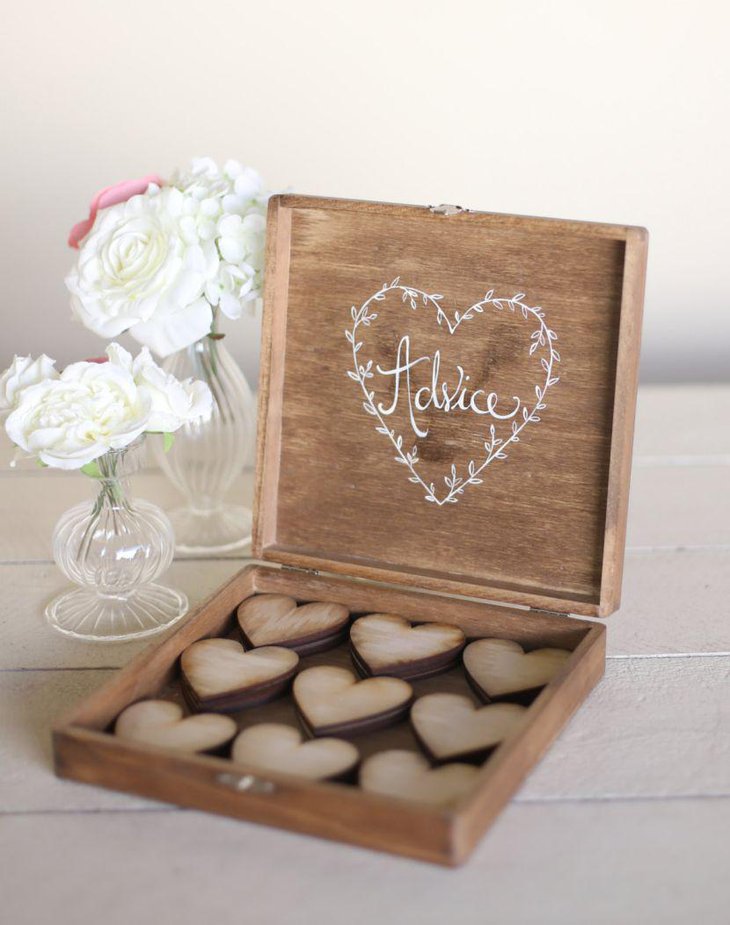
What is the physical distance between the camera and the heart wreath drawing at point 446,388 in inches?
38.5

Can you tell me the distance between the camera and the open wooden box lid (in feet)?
3.14

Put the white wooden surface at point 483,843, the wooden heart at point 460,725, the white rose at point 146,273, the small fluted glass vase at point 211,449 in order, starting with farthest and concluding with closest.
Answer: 1. the small fluted glass vase at point 211,449
2. the white rose at point 146,273
3. the wooden heart at point 460,725
4. the white wooden surface at point 483,843

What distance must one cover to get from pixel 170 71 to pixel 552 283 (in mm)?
777

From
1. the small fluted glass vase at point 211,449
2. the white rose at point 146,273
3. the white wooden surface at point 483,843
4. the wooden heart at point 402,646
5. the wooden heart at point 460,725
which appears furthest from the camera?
the small fluted glass vase at point 211,449

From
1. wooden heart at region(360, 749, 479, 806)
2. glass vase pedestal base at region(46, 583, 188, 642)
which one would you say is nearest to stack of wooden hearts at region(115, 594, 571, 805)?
wooden heart at region(360, 749, 479, 806)

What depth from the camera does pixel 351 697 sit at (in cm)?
89

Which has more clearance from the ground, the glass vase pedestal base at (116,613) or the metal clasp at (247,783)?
the glass vase pedestal base at (116,613)

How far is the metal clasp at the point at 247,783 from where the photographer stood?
2.47 ft

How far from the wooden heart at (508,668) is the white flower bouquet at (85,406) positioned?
1.04ft

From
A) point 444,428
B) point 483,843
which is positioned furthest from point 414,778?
point 444,428

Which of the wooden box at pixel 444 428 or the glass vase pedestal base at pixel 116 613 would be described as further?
the glass vase pedestal base at pixel 116 613

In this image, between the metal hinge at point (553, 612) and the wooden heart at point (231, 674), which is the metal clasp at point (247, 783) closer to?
the wooden heart at point (231, 674)

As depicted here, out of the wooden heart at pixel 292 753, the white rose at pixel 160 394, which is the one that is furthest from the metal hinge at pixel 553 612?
the white rose at pixel 160 394

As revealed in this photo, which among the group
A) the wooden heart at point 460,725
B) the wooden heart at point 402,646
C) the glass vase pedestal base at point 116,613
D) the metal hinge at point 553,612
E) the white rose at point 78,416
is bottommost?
the wooden heart at point 460,725
